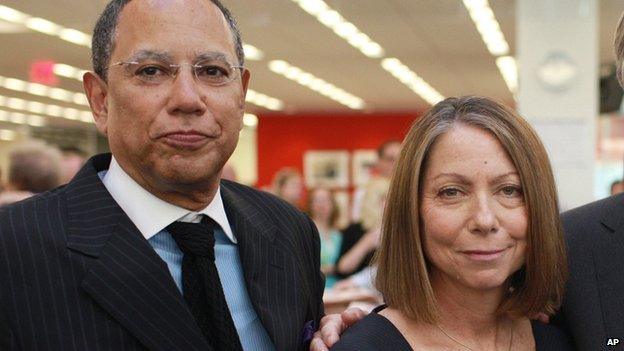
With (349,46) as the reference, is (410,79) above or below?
below

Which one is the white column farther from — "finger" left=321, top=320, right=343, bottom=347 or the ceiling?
"finger" left=321, top=320, right=343, bottom=347

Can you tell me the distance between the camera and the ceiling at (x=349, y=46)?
8.98 meters

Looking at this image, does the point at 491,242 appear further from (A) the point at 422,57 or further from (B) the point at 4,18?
(A) the point at 422,57

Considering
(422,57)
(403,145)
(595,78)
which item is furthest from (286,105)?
(403,145)

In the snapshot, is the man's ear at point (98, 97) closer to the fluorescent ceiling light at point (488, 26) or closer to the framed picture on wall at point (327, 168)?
the fluorescent ceiling light at point (488, 26)

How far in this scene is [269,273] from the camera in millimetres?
1808

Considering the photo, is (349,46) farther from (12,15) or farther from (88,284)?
(88,284)

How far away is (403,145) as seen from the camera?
1770 mm

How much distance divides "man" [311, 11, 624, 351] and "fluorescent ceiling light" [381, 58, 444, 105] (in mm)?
9259

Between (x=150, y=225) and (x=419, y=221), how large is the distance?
494mm

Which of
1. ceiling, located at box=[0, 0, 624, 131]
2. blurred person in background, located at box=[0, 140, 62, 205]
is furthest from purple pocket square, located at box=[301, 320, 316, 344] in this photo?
ceiling, located at box=[0, 0, 624, 131]

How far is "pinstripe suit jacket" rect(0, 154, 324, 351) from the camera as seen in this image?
148cm

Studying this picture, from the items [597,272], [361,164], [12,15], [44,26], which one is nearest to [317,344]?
[597,272]

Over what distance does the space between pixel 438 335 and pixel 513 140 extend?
393mm
